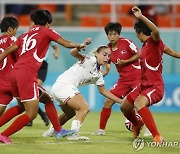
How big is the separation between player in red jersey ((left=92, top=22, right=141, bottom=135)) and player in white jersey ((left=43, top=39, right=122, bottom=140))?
1135 millimetres

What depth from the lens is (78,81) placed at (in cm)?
1120

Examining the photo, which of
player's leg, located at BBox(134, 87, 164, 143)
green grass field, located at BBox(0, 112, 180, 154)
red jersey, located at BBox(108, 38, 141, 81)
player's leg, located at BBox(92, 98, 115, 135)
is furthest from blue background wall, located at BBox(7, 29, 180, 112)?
player's leg, located at BBox(134, 87, 164, 143)

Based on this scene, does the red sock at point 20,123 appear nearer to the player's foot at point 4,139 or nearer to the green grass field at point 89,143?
the player's foot at point 4,139

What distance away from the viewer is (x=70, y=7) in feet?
72.3

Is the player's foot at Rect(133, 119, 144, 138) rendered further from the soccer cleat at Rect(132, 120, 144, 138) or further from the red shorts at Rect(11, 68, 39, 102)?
the red shorts at Rect(11, 68, 39, 102)

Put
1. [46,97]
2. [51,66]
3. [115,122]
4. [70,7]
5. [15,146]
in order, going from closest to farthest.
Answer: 1. [15,146]
2. [46,97]
3. [115,122]
4. [51,66]
5. [70,7]

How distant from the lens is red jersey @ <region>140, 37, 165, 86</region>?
10508 mm

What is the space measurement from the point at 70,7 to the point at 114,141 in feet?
37.9

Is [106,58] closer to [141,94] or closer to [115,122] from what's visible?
[141,94]

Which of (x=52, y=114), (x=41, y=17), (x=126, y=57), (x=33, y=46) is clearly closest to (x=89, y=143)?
(x=52, y=114)

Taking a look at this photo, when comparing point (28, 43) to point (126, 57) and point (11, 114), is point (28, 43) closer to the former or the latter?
point (11, 114)

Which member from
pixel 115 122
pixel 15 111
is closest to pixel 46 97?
pixel 15 111

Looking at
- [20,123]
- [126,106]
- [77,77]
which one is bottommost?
[20,123]

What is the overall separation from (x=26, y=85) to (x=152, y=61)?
78.2 inches
